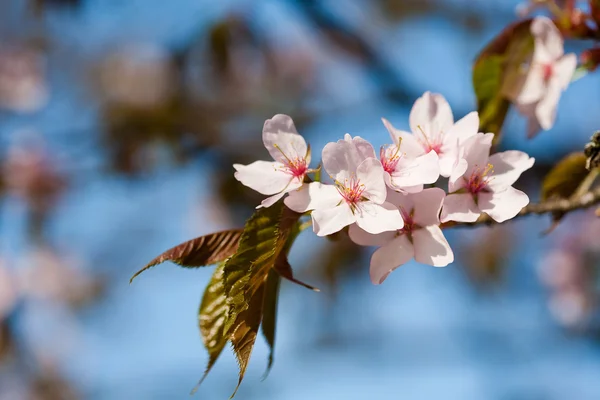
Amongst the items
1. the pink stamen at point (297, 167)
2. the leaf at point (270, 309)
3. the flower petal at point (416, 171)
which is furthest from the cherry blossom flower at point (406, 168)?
the leaf at point (270, 309)

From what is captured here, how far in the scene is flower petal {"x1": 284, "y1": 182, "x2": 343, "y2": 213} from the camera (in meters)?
0.71

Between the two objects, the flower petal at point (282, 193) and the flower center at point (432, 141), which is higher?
the flower center at point (432, 141)

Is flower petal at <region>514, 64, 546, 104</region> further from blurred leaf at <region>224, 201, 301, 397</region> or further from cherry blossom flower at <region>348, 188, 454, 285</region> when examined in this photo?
blurred leaf at <region>224, 201, 301, 397</region>

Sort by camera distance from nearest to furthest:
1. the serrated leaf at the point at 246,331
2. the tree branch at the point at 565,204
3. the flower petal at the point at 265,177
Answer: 1. the serrated leaf at the point at 246,331
2. the flower petal at the point at 265,177
3. the tree branch at the point at 565,204

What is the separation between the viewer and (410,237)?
0.74m

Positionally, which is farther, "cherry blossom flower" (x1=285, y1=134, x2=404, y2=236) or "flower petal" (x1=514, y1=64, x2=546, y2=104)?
"flower petal" (x1=514, y1=64, x2=546, y2=104)

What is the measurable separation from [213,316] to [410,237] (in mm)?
302

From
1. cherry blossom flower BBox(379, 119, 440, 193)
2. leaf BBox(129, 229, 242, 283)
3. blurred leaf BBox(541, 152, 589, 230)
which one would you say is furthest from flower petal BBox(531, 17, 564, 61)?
leaf BBox(129, 229, 242, 283)

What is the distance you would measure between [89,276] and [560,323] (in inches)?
136

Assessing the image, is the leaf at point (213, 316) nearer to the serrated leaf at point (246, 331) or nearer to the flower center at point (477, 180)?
the serrated leaf at point (246, 331)

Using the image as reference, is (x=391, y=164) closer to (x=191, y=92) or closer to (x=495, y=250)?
(x=191, y=92)

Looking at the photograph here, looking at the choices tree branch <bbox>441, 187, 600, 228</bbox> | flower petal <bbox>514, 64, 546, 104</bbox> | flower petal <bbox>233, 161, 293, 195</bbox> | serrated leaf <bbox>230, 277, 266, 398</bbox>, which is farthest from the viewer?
flower petal <bbox>514, 64, 546, 104</bbox>

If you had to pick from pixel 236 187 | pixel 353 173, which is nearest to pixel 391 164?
pixel 353 173

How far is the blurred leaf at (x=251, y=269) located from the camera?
0.65m
